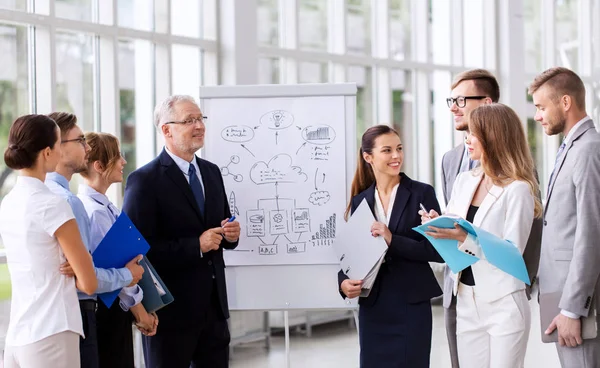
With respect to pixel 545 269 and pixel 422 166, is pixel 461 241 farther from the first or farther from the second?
pixel 422 166

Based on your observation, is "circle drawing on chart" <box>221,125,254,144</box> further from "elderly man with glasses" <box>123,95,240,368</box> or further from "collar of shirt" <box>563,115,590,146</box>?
"collar of shirt" <box>563,115,590,146</box>

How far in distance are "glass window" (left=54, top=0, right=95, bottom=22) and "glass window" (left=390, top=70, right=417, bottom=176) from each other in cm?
412

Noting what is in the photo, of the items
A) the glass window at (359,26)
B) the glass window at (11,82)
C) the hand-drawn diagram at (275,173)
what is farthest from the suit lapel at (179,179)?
the glass window at (359,26)

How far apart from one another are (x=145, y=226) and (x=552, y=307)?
1.80 m

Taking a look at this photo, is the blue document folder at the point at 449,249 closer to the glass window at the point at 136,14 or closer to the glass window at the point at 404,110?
the glass window at the point at 136,14

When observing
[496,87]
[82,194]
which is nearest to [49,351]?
[82,194]

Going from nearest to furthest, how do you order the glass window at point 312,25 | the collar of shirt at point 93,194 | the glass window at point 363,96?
the collar of shirt at point 93,194 < the glass window at point 312,25 < the glass window at point 363,96

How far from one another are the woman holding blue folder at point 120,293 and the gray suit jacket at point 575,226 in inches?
67.1

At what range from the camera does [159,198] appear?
3729 mm

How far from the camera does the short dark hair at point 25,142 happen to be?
2.88 metres

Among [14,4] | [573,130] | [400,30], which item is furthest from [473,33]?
[573,130]

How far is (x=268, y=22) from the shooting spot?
7730mm

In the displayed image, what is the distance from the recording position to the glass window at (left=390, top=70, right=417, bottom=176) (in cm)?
929

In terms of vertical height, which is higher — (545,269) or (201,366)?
(545,269)
